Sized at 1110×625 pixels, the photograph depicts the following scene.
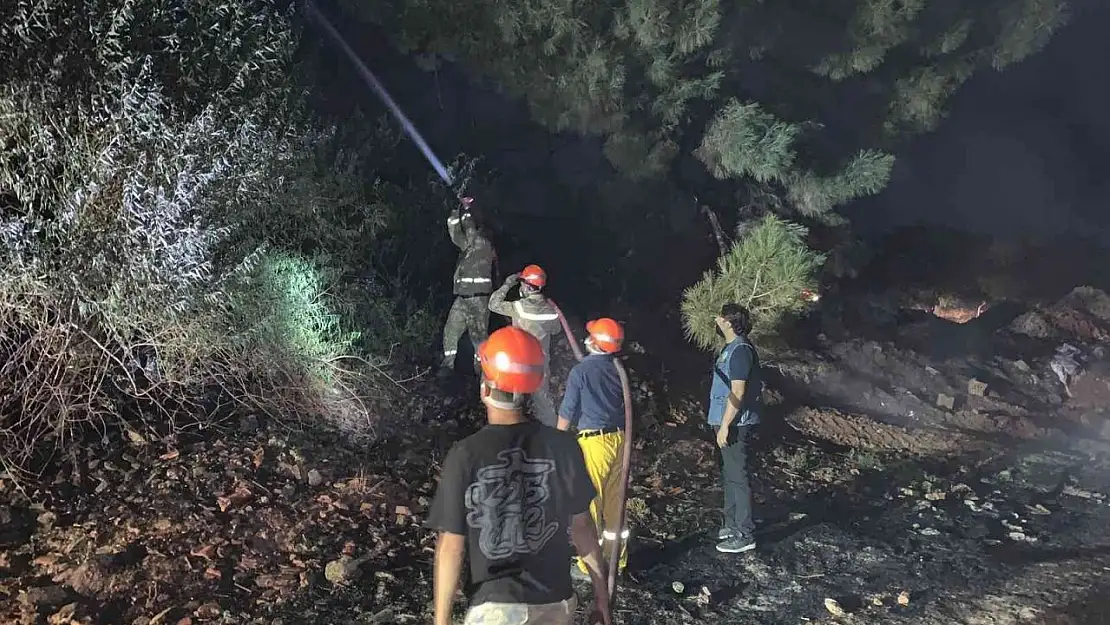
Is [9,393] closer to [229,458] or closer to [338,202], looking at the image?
[229,458]

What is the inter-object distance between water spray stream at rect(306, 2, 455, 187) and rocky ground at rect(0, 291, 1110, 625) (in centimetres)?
245

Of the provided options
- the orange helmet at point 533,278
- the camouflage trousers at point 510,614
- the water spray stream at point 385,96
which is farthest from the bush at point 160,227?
the camouflage trousers at point 510,614

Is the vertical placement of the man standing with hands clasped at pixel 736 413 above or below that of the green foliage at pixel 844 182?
below

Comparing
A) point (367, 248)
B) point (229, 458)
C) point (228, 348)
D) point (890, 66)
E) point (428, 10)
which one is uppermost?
point (890, 66)

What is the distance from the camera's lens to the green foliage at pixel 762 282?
728cm

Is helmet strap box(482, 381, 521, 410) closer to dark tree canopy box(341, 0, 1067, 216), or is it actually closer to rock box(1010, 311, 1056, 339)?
dark tree canopy box(341, 0, 1067, 216)

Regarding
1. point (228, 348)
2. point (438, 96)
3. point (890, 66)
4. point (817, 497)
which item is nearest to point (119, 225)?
point (228, 348)

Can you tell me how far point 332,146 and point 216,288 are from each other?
1.65 m

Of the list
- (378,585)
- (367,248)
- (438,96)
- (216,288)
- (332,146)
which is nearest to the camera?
(378,585)

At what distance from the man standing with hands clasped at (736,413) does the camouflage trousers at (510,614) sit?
9.00 feet

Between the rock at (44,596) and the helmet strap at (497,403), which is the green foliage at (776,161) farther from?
the rock at (44,596)

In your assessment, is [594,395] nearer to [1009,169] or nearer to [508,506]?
[508,506]

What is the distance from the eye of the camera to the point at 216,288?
18.0 feet

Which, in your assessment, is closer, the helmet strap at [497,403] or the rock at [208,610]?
the helmet strap at [497,403]
